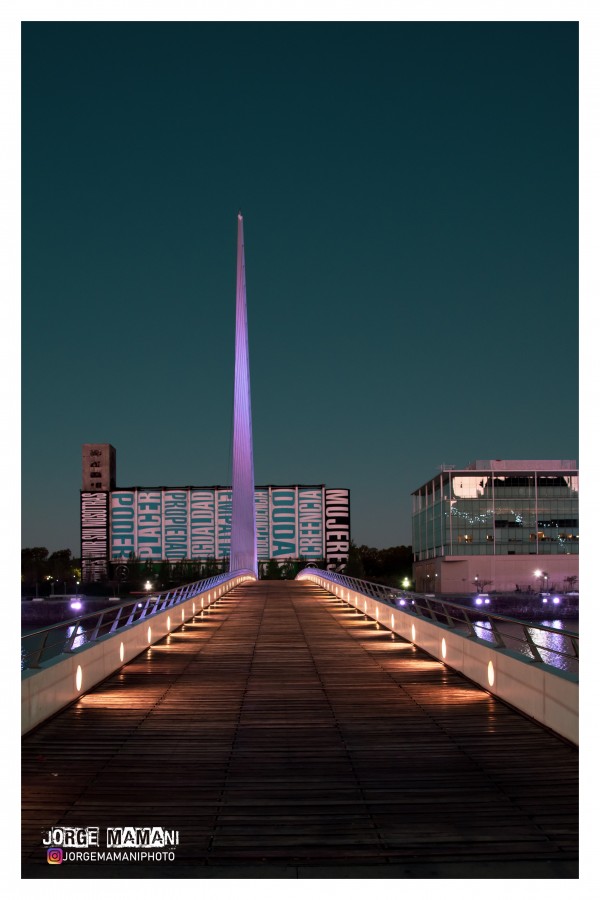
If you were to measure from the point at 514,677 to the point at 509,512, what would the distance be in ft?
280

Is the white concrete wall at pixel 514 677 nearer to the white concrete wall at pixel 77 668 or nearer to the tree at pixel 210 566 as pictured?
the white concrete wall at pixel 77 668

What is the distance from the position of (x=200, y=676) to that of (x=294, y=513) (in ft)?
391

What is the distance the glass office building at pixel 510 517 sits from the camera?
9381 centimetres

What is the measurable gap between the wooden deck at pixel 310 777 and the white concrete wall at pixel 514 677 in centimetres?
22

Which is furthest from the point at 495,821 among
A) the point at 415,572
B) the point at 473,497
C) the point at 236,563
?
the point at 415,572

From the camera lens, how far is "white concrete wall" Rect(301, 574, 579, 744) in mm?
9438

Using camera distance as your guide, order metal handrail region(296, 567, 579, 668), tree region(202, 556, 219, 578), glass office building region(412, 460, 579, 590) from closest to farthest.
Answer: metal handrail region(296, 567, 579, 668), glass office building region(412, 460, 579, 590), tree region(202, 556, 219, 578)

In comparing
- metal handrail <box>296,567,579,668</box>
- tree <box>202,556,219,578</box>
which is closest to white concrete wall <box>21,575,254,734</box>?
metal handrail <box>296,567,579,668</box>

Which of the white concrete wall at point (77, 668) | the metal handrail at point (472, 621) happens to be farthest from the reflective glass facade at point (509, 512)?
the white concrete wall at point (77, 668)

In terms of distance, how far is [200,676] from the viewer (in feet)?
50.2

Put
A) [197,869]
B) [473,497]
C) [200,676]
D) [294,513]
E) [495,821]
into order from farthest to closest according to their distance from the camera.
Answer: [294,513] < [473,497] < [200,676] < [495,821] < [197,869]

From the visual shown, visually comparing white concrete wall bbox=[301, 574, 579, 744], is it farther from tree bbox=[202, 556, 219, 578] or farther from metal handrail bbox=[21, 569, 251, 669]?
tree bbox=[202, 556, 219, 578]

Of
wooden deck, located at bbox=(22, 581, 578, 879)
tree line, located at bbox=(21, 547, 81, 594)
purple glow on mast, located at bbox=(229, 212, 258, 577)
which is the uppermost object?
purple glow on mast, located at bbox=(229, 212, 258, 577)
